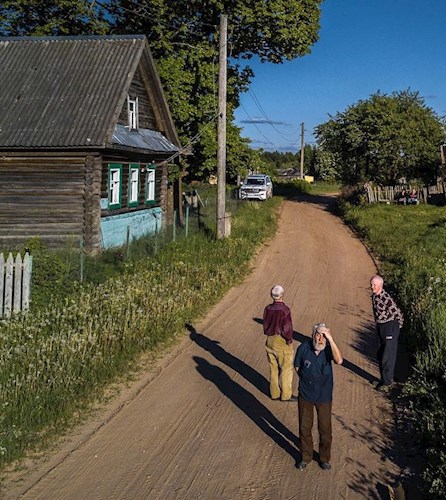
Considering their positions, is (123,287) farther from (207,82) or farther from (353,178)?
(353,178)

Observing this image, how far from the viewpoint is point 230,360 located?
967cm

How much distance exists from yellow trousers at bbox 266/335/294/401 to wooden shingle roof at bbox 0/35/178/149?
10.0 metres

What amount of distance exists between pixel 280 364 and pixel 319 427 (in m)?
1.75

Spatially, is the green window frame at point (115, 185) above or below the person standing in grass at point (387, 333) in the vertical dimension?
above

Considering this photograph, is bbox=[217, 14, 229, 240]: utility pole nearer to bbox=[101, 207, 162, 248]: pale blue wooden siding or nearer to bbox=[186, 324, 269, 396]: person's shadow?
bbox=[101, 207, 162, 248]: pale blue wooden siding

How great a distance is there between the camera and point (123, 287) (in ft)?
37.2

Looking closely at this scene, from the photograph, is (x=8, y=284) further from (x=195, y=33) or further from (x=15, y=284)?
(x=195, y=33)

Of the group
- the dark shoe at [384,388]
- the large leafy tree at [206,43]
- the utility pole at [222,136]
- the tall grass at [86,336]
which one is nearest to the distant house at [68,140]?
the utility pole at [222,136]

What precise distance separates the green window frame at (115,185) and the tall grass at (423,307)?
8.36 m

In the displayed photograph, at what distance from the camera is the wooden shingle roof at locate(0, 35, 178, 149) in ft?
54.0

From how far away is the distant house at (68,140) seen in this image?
54.9 feet

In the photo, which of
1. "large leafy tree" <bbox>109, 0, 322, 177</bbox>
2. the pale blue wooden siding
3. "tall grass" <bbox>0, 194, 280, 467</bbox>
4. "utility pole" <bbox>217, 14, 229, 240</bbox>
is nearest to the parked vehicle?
"large leafy tree" <bbox>109, 0, 322, 177</bbox>

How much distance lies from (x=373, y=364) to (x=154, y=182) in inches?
594

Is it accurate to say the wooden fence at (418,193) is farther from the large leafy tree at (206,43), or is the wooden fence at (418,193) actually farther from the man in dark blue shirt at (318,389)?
the man in dark blue shirt at (318,389)
